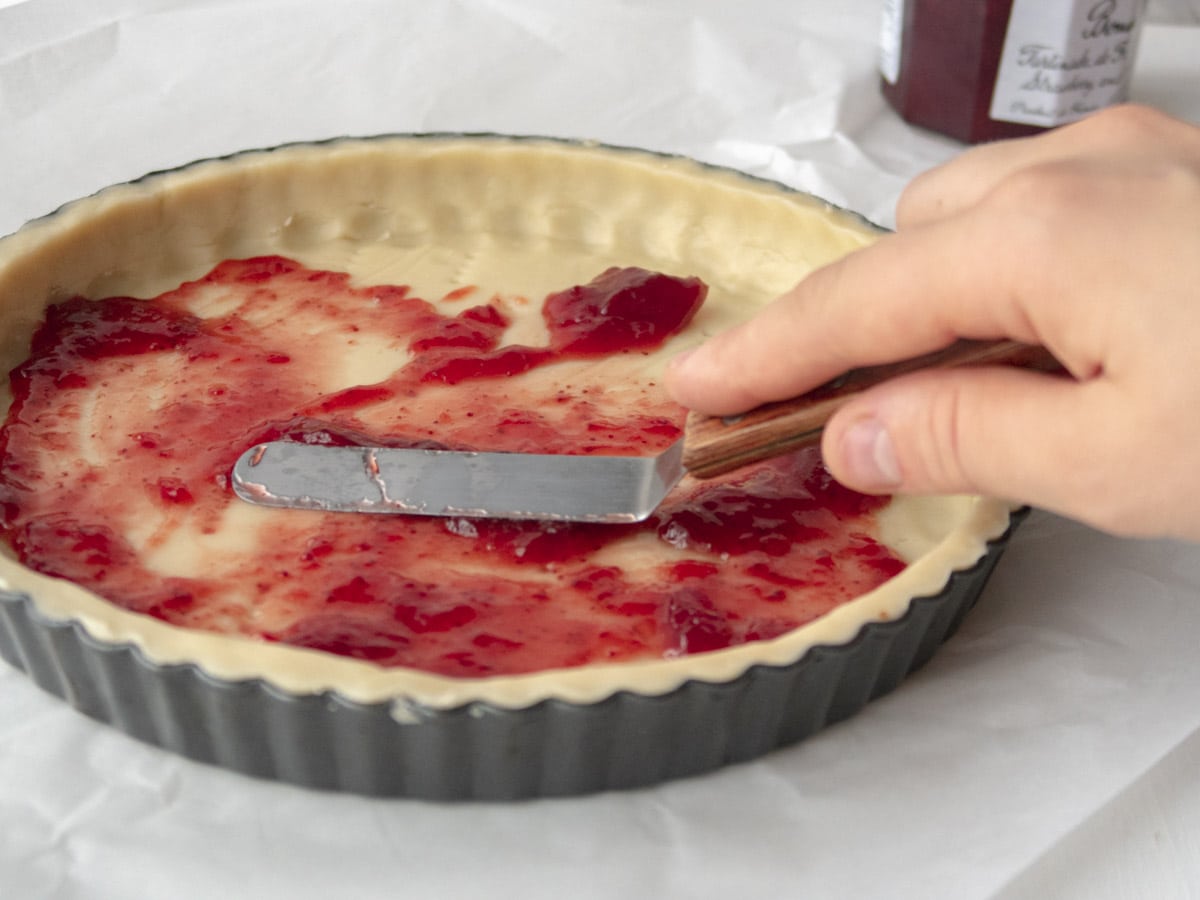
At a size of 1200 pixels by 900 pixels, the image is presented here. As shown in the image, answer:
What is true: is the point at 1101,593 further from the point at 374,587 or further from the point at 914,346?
the point at 374,587

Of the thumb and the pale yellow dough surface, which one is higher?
the thumb

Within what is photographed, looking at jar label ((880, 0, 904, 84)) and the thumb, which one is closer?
the thumb

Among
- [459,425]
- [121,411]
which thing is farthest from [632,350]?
[121,411]

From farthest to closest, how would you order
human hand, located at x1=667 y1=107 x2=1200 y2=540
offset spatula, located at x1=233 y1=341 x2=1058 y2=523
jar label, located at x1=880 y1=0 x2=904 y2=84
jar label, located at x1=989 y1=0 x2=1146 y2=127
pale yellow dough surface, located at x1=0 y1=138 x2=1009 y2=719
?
jar label, located at x1=880 y1=0 x2=904 y2=84 → jar label, located at x1=989 y1=0 x2=1146 y2=127 → pale yellow dough surface, located at x1=0 y1=138 x2=1009 y2=719 → offset spatula, located at x1=233 y1=341 x2=1058 y2=523 → human hand, located at x1=667 y1=107 x2=1200 y2=540

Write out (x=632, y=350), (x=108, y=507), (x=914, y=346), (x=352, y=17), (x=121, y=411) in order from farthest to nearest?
1. (x=352, y=17)
2. (x=632, y=350)
3. (x=121, y=411)
4. (x=108, y=507)
5. (x=914, y=346)

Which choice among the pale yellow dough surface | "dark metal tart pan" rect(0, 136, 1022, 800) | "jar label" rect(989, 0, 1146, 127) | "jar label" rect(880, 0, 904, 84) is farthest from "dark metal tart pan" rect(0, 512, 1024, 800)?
"jar label" rect(880, 0, 904, 84)

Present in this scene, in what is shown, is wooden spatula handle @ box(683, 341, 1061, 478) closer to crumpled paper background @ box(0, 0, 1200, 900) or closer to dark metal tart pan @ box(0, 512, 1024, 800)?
dark metal tart pan @ box(0, 512, 1024, 800)

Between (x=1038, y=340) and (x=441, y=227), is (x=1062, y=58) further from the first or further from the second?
(x=1038, y=340)

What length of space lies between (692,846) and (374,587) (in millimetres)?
404

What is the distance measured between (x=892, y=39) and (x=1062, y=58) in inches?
14.1

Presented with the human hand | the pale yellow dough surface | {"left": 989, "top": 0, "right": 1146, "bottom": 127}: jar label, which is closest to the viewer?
the human hand

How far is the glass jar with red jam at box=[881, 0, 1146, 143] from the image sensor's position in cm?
239

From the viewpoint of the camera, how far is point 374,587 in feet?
4.49

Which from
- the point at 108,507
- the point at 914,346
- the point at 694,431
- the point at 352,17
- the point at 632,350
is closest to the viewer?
the point at 914,346
